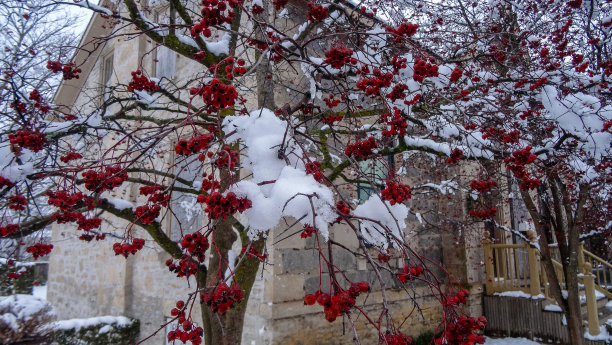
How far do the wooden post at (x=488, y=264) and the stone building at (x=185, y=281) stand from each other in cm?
15

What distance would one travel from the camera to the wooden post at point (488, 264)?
771 cm

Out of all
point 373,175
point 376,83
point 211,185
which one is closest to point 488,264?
point 373,175

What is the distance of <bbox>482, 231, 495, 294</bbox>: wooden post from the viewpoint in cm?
771

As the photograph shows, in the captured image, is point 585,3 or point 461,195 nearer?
point 585,3

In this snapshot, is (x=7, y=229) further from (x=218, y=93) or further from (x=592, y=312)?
(x=592, y=312)

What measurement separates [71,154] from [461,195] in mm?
6665

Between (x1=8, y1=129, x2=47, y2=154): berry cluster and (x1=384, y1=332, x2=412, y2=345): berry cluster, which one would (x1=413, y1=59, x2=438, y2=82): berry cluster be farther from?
(x1=8, y1=129, x2=47, y2=154): berry cluster

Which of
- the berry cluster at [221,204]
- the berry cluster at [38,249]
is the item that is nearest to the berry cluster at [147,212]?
the berry cluster at [221,204]

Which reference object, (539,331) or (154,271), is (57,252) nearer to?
(154,271)

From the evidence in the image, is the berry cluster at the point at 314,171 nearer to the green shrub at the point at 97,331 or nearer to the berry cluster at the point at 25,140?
the berry cluster at the point at 25,140

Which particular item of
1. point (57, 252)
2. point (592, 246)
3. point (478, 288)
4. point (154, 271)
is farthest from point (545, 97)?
point (57, 252)

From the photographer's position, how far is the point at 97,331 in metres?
6.87

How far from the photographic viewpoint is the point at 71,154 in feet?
11.1

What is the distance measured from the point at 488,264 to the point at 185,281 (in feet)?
18.7
